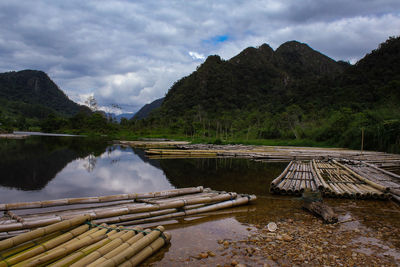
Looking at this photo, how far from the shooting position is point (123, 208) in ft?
17.9

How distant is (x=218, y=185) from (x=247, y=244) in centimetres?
563

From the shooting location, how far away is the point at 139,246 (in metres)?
3.94

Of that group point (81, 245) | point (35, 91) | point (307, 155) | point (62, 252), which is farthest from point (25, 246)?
point (35, 91)

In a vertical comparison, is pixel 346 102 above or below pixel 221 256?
above

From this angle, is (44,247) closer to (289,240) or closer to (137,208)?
(137,208)

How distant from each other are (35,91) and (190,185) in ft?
508

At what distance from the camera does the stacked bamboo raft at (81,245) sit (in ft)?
11.1

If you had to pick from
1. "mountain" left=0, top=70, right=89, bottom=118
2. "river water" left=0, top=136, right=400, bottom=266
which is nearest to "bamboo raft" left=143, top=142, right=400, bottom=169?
"river water" left=0, top=136, right=400, bottom=266

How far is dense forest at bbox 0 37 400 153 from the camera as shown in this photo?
85.1 ft

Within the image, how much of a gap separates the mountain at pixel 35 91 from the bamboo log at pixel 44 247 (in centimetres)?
12442

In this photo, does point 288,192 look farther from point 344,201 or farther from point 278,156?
point 278,156

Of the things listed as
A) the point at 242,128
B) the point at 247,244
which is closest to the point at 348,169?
the point at 247,244

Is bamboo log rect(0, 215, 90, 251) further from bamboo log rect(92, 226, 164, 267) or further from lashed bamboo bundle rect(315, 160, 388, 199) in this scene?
lashed bamboo bundle rect(315, 160, 388, 199)

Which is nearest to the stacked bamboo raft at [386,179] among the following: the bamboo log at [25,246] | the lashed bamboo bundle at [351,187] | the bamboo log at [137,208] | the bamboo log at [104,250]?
the lashed bamboo bundle at [351,187]
